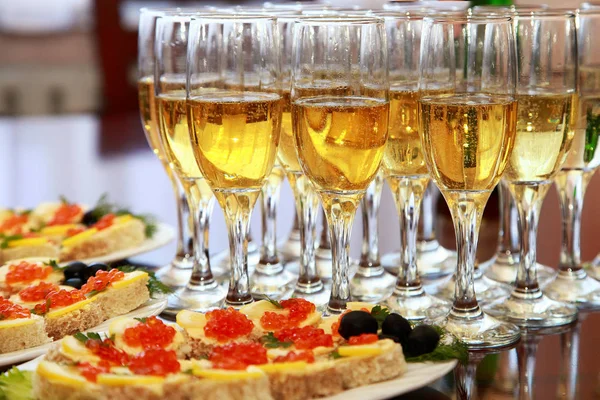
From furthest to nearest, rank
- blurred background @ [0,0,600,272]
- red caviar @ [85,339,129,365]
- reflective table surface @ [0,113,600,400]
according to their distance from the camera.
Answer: blurred background @ [0,0,600,272] → reflective table surface @ [0,113,600,400] → red caviar @ [85,339,129,365]

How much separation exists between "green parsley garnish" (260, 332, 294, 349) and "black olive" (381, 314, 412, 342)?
0.50 ft

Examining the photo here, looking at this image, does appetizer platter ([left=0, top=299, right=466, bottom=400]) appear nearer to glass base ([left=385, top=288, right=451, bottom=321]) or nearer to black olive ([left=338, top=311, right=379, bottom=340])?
black olive ([left=338, top=311, right=379, bottom=340])

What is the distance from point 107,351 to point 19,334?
27 cm

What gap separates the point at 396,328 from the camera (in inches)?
60.4

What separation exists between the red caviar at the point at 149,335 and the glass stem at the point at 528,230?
746 mm

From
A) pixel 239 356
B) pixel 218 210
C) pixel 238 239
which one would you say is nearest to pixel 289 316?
pixel 239 356

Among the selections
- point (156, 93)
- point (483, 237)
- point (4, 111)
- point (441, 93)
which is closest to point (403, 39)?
point (441, 93)

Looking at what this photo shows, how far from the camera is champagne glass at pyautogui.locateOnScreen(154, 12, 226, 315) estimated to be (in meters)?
2.00

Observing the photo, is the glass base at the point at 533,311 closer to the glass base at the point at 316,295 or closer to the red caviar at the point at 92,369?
the glass base at the point at 316,295

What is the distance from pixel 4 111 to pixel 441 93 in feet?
18.6

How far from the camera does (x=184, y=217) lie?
2408mm

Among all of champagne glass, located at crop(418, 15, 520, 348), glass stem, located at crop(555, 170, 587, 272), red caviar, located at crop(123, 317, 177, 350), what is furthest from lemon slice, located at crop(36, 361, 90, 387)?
glass stem, located at crop(555, 170, 587, 272)

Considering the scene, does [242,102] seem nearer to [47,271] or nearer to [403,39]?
[403,39]

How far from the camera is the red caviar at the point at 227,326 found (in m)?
1.54
